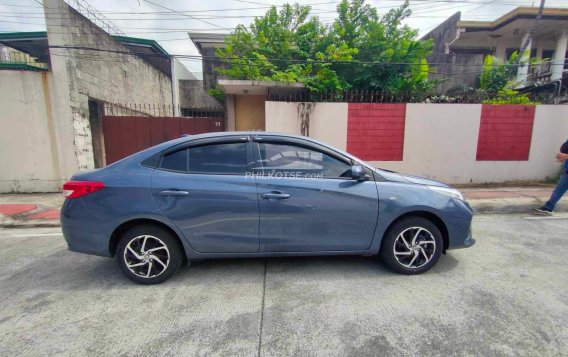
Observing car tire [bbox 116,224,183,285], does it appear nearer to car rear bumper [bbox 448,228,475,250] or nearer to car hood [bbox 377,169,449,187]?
car hood [bbox 377,169,449,187]

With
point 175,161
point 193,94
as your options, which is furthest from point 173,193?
point 193,94

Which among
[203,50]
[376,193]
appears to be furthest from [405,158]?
[203,50]

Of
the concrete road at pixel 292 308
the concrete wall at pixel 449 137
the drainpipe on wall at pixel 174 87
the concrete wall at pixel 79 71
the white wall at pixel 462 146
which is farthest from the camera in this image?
the drainpipe on wall at pixel 174 87

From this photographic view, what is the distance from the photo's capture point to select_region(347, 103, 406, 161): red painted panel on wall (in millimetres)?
7020

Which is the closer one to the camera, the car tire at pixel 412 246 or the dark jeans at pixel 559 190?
the car tire at pixel 412 246

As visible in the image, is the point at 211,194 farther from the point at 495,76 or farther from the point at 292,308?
the point at 495,76

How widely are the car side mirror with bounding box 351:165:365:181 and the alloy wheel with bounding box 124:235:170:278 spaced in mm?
1983

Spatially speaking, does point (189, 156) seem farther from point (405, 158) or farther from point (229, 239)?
point (405, 158)

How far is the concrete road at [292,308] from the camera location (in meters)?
1.88

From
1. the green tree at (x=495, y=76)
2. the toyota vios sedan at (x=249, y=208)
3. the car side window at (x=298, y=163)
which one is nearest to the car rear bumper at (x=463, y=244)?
the toyota vios sedan at (x=249, y=208)

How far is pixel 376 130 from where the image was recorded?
280 inches

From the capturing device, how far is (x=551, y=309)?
2.24 metres

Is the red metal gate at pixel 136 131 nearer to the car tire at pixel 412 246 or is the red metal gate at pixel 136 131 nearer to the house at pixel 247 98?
the house at pixel 247 98

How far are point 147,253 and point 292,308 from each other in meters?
1.51
